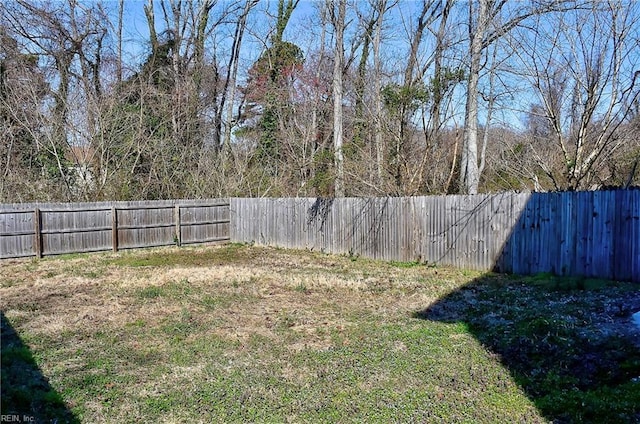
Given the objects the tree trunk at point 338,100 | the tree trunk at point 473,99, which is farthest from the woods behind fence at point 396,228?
the tree trunk at point 473,99

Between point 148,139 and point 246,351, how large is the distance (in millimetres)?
12165

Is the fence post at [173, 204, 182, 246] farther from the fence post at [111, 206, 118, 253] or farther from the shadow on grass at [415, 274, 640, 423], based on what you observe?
the shadow on grass at [415, 274, 640, 423]

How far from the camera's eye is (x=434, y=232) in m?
8.92

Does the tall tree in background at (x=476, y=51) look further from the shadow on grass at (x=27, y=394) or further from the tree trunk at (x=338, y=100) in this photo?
the shadow on grass at (x=27, y=394)

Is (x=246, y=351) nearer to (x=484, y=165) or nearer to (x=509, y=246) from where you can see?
(x=509, y=246)

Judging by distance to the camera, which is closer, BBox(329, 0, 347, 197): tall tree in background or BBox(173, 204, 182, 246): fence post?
BBox(329, 0, 347, 197): tall tree in background

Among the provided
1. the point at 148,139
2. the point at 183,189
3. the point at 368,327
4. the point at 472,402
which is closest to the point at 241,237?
the point at 183,189

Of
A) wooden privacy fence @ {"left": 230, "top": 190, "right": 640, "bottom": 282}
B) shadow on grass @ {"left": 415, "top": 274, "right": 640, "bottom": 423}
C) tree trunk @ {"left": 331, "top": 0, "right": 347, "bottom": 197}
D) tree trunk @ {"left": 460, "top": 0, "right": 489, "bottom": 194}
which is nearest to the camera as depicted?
shadow on grass @ {"left": 415, "top": 274, "right": 640, "bottom": 423}

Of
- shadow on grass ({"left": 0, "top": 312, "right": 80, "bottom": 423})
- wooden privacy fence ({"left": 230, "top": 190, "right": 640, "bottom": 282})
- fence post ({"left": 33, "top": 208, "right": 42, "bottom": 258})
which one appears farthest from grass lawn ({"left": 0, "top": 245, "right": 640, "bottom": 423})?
fence post ({"left": 33, "top": 208, "right": 42, "bottom": 258})

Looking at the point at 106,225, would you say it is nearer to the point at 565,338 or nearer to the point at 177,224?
the point at 177,224

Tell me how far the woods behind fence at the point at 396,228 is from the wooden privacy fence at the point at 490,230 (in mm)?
16

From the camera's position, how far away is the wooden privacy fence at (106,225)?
33.4 ft

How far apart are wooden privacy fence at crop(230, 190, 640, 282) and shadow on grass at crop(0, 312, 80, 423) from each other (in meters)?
6.99

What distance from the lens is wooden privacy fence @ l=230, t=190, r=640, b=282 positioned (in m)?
6.69
